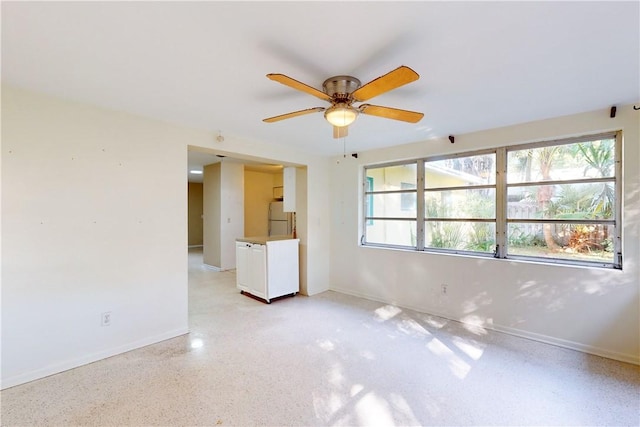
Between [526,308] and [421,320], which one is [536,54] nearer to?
[526,308]

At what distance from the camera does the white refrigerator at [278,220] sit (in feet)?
23.6

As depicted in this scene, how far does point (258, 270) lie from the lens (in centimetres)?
423

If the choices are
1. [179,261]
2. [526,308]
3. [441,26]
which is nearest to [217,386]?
[179,261]

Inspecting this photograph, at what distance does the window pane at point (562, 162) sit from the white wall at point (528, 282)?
17 cm

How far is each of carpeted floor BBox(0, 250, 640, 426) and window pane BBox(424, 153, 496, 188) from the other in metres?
1.75

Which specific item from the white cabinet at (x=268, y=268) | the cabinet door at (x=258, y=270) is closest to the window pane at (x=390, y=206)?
the white cabinet at (x=268, y=268)

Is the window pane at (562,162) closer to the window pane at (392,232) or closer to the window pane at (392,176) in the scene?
the window pane at (392,176)

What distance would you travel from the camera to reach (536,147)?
10.1ft

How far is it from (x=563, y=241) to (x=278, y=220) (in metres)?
5.77

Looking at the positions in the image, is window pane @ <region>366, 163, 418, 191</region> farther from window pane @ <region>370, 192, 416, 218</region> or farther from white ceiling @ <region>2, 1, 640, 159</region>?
white ceiling @ <region>2, 1, 640, 159</region>

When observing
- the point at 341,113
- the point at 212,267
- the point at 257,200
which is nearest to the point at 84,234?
the point at 341,113

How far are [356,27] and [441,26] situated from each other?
0.44 meters

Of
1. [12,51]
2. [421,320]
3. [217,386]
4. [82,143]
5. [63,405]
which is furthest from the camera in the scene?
[421,320]

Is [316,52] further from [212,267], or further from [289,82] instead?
[212,267]
